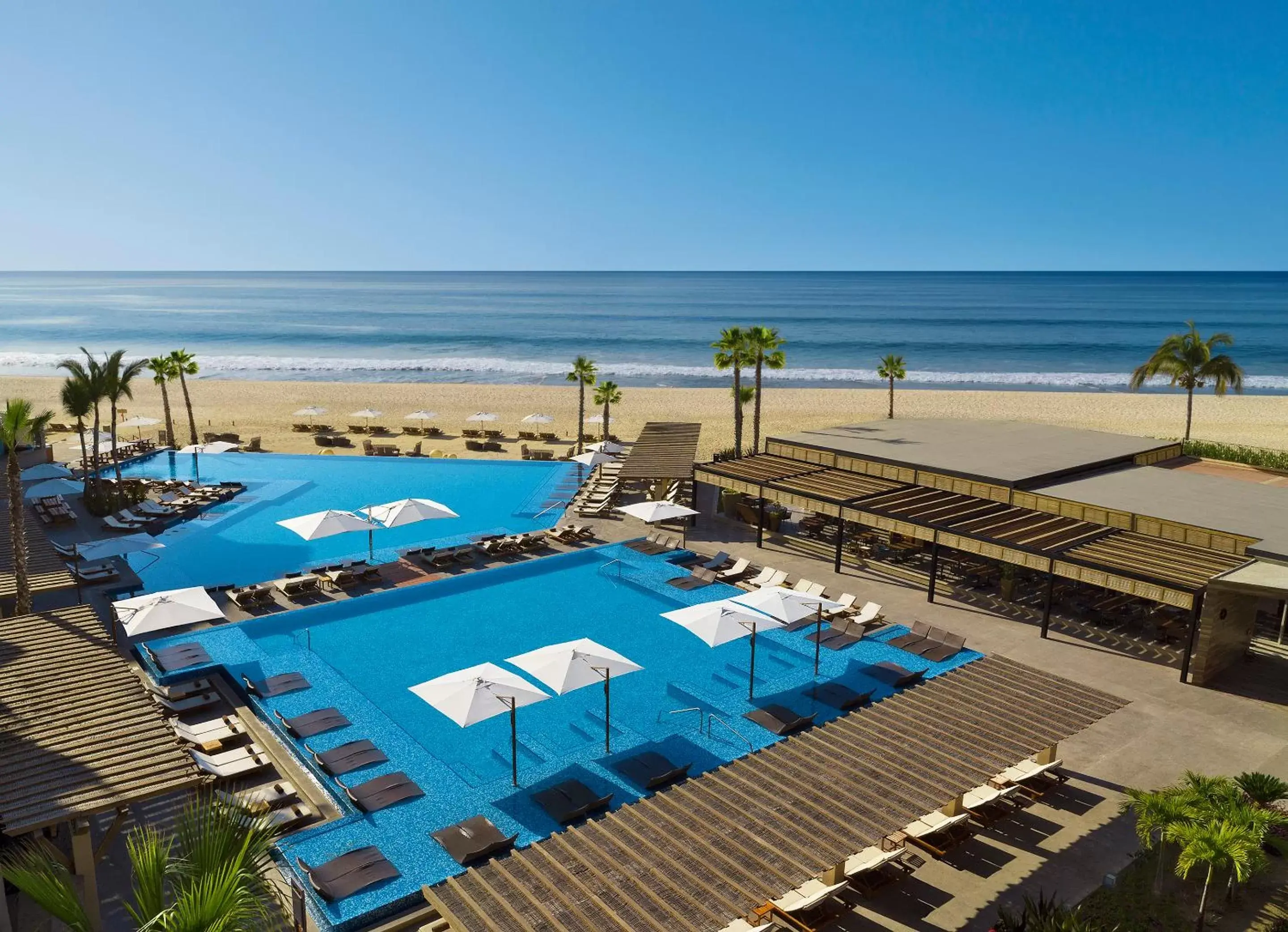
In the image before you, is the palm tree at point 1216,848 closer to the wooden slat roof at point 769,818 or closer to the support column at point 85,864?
the wooden slat roof at point 769,818

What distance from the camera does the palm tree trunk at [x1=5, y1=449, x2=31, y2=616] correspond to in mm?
14625

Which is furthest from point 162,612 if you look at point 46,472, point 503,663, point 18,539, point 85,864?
point 46,472

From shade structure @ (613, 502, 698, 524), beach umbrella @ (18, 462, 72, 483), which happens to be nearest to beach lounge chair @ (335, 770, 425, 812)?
shade structure @ (613, 502, 698, 524)

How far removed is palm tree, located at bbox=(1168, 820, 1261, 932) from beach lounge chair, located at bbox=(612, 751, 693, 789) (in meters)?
6.48

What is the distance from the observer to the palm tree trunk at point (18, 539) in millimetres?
14625

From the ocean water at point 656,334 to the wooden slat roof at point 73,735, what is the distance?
60801 millimetres

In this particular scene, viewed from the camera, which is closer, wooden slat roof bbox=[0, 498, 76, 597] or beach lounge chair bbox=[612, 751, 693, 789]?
beach lounge chair bbox=[612, 751, 693, 789]

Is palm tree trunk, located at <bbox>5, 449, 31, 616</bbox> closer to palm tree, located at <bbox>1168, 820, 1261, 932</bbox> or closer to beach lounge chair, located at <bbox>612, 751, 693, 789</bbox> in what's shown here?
beach lounge chair, located at <bbox>612, 751, 693, 789</bbox>

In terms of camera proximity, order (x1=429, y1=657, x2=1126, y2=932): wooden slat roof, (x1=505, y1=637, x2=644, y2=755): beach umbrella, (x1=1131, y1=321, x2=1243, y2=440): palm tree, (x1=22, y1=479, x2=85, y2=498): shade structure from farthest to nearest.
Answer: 1. (x1=1131, y1=321, x2=1243, y2=440): palm tree
2. (x1=22, y1=479, x2=85, y2=498): shade structure
3. (x1=505, y1=637, x2=644, y2=755): beach umbrella
4. (x1=429, y1=657, x2=1126, y2=932): wooden slat roof

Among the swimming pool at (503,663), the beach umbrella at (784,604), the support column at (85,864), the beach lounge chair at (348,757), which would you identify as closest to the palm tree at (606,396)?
the swimming pool at (503,663)

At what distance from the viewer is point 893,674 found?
1636 cm

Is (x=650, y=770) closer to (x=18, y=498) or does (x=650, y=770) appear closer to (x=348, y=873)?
(x=348, y=873)

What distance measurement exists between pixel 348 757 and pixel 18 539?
7.62 meters

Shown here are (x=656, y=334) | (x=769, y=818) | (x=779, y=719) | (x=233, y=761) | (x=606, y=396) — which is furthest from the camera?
(x=656, y=334)
